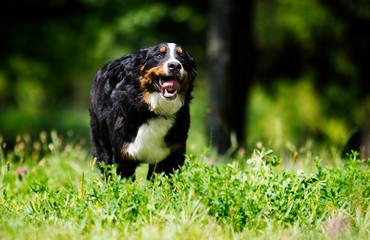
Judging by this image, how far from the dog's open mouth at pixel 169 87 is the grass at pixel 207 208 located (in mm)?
541

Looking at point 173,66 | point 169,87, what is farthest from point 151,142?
point 173,66

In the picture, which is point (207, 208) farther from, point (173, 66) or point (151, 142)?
point (173, 66)

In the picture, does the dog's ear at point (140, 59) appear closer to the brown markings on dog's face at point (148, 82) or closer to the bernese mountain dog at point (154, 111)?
the bernese mountain dog at point (154, 111)

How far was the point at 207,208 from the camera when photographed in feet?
10.3

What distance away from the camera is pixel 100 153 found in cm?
442

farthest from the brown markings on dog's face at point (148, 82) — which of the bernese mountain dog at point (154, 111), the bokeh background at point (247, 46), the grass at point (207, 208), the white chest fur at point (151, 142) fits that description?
the bokeh background at point (247, 46)

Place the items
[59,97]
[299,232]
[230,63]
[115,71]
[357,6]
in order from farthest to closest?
[59,97] < [357,6] < [230,63] < [115,71] < [299,232]

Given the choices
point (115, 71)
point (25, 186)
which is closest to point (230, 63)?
point (115, 71)

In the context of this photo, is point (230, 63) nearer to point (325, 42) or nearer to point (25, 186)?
point (25, 186)

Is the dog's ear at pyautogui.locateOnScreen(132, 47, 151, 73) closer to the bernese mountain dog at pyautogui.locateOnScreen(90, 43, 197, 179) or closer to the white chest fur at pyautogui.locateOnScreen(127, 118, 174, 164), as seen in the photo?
the bernese mountain dog at pyautogui.locateOnScreen(90, 43, 197, 179)

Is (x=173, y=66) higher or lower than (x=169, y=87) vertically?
higher

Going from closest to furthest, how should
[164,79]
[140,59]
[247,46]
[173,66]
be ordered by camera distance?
[173,66], [164,79], [140,59], [247,46]

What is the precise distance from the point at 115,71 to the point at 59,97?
1321 inches

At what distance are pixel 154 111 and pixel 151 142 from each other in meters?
0.26
